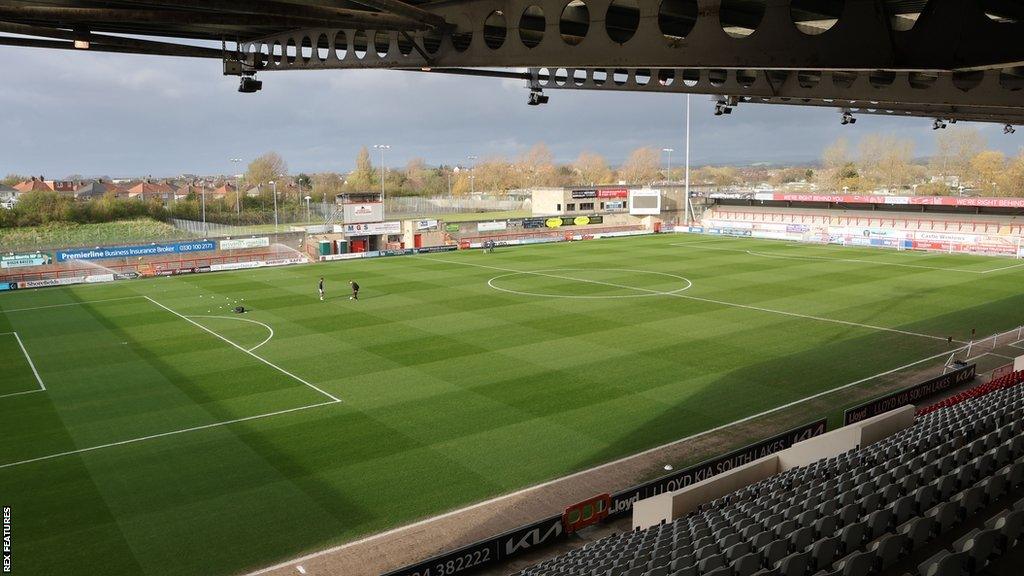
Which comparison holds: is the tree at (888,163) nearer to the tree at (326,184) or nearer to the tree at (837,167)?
the tree at (837,167)

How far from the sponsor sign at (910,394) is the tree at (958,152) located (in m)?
122

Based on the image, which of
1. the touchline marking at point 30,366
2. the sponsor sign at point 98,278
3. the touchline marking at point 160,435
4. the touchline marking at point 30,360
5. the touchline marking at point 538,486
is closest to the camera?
the touchline marking at point 538,486

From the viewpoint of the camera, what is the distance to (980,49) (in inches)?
334

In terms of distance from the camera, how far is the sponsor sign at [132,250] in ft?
171

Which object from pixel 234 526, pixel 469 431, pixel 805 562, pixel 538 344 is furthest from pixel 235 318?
pixel 805 562

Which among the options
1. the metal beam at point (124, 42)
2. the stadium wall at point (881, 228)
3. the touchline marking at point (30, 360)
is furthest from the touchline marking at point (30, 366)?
the stadium wall at point (881, 228)

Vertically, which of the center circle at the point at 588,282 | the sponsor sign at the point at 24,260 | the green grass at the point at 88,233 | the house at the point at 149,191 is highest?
the house at the point at 149,191

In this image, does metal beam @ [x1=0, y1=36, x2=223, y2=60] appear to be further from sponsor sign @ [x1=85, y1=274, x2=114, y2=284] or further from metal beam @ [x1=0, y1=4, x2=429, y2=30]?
sponsor sign @ [x1=85, y1=274, x2=114, y2=284]

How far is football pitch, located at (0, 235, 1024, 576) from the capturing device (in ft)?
52.6

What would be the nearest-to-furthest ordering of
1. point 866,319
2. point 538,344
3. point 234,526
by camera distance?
A: point 234,526 → point 538,344 → point 866,319

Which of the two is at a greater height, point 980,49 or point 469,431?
point 980,49

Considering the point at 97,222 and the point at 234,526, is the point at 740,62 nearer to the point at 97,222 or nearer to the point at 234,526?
the point at 234,526

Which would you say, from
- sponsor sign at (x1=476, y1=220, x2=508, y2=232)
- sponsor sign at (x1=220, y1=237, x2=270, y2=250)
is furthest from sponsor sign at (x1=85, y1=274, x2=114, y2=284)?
sponsor sign at (x1=476, y1=220, x2=508, y2=232)

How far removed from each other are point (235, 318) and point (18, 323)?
1097 cm
